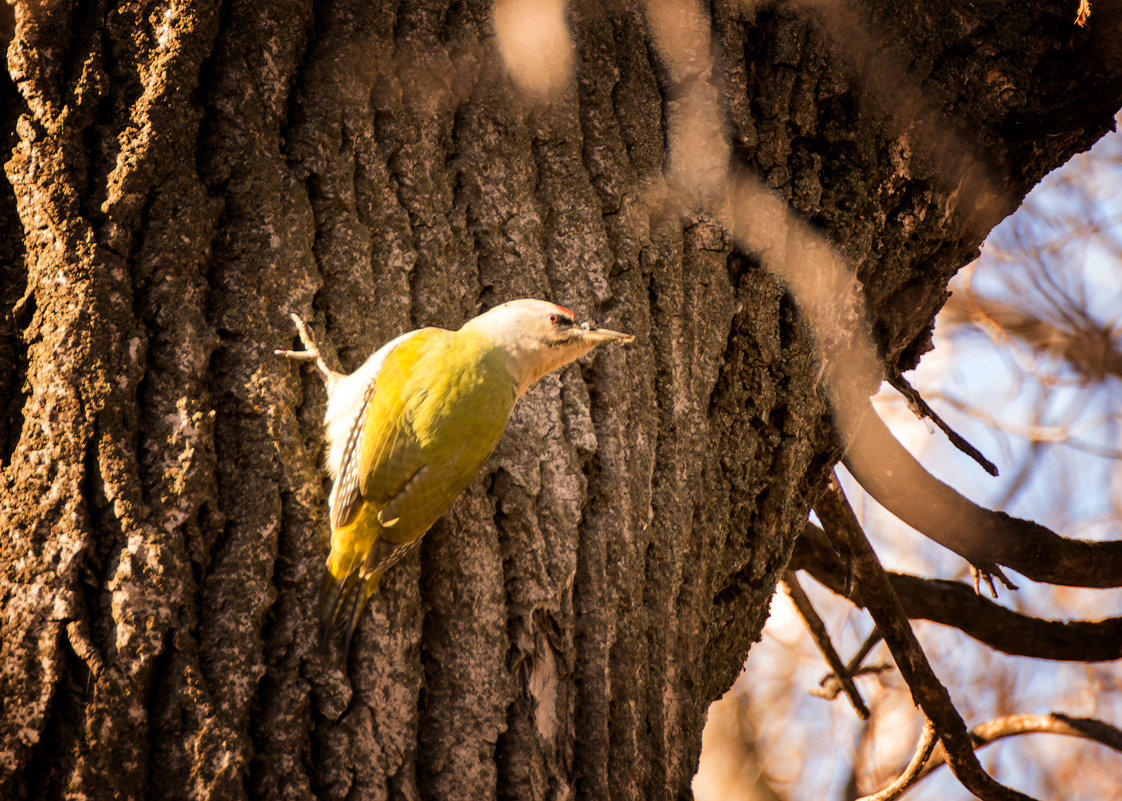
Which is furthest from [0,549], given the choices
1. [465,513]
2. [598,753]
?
[598,753]

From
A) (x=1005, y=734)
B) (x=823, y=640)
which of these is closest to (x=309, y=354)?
(x=823, y=640)

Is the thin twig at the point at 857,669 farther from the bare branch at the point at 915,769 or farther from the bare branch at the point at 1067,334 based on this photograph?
the bare branch at the point at 1067,334

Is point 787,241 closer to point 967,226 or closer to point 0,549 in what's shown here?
point 967,226

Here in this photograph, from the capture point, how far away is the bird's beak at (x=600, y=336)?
79.0 inches

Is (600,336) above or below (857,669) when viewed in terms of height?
below

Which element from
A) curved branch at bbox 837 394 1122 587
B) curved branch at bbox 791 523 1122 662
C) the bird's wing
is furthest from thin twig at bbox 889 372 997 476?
the bird's wing

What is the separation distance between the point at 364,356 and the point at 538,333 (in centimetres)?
40

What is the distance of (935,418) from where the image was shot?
2930 millimetres

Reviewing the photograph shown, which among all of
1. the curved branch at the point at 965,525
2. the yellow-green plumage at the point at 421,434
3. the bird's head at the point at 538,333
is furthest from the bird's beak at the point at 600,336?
the curved branch at the point at 965,525

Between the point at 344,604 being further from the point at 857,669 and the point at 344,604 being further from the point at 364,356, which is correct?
the point at 857,669

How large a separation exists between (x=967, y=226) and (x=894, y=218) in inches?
12.6

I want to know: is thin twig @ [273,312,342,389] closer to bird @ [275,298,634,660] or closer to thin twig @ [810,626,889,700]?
bird @ [275,298,634,660]

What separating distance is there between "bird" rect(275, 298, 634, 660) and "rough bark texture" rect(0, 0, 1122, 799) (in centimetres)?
6

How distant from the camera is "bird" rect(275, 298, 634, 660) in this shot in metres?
1.87
